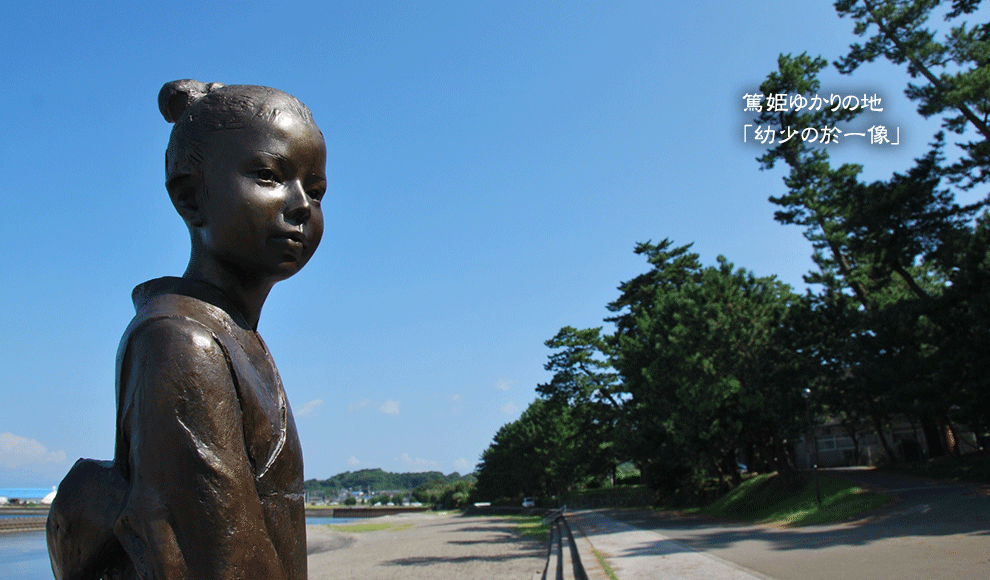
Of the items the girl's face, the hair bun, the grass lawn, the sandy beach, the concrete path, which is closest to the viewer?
the girl's face

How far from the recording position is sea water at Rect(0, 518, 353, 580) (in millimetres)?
19256

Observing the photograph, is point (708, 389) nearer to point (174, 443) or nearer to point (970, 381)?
point (970, 381)

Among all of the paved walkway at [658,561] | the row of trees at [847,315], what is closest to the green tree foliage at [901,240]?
the row of trees at [847,315]

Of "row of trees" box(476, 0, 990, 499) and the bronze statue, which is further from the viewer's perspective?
"row of trees" box(476, 0, 990, 499)

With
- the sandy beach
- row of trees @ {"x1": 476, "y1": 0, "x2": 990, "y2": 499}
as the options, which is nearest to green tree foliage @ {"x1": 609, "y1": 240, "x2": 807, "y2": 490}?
row of trees @ {"x1": 476, "y1": 0, "x2": 990, "y2": 499}

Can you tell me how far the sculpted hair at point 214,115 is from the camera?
166 cm

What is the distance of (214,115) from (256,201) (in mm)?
284

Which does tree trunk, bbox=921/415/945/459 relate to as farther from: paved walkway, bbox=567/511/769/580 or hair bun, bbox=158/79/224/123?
hair bun, bbox=158/79/224/123

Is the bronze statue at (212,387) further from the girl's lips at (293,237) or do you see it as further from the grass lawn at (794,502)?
the grass lawn at (794,502)

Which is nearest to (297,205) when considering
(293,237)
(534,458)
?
(293,237)

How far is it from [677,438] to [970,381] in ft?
29.9

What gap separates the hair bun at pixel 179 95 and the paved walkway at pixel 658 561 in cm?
856

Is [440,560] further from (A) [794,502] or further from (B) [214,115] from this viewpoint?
(B) [214,115]

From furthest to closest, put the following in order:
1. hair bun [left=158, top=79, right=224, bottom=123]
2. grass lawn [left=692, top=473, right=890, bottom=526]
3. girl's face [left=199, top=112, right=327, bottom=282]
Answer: grass lawn [left=692, top=473, right=890, bottom=526] < hair bun [left=158, top=79, right=224, bottom=123] < girl's face [left=199, top=112, right=327, bottom=282]
